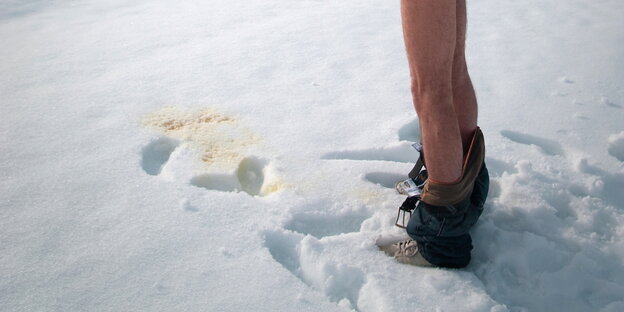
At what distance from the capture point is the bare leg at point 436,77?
112 cm

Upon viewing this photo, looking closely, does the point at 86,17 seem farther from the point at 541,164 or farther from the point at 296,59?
the point at 541,164

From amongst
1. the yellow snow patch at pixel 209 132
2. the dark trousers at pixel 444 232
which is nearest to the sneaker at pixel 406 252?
the dark trousers at pixel 444 232

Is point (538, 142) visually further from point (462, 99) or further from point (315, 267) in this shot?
point (315, 267)

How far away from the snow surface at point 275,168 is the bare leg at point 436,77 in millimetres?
285

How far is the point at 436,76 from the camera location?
1171 mm

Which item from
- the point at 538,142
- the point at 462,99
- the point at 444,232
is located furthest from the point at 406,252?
the point at 538,142

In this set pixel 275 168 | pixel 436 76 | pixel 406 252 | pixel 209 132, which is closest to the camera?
pixel 436 76

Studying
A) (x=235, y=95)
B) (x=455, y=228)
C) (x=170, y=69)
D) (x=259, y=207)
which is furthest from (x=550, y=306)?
(x=170, y=69)

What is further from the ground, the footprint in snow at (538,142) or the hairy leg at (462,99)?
the hairy leg at (462,99)

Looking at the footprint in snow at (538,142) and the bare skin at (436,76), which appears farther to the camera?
the footprint in snow at (538,142)

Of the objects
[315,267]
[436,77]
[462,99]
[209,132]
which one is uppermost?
[436,77]

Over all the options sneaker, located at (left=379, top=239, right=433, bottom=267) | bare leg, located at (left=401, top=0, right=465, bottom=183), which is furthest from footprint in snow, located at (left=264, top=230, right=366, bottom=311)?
bare leg, located at (left=401, top=0, right=465, bottom=183)

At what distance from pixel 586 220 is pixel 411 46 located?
769mm

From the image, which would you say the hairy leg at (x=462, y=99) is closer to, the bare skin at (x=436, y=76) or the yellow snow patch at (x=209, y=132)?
the bare skin at (x=436, y=76)
